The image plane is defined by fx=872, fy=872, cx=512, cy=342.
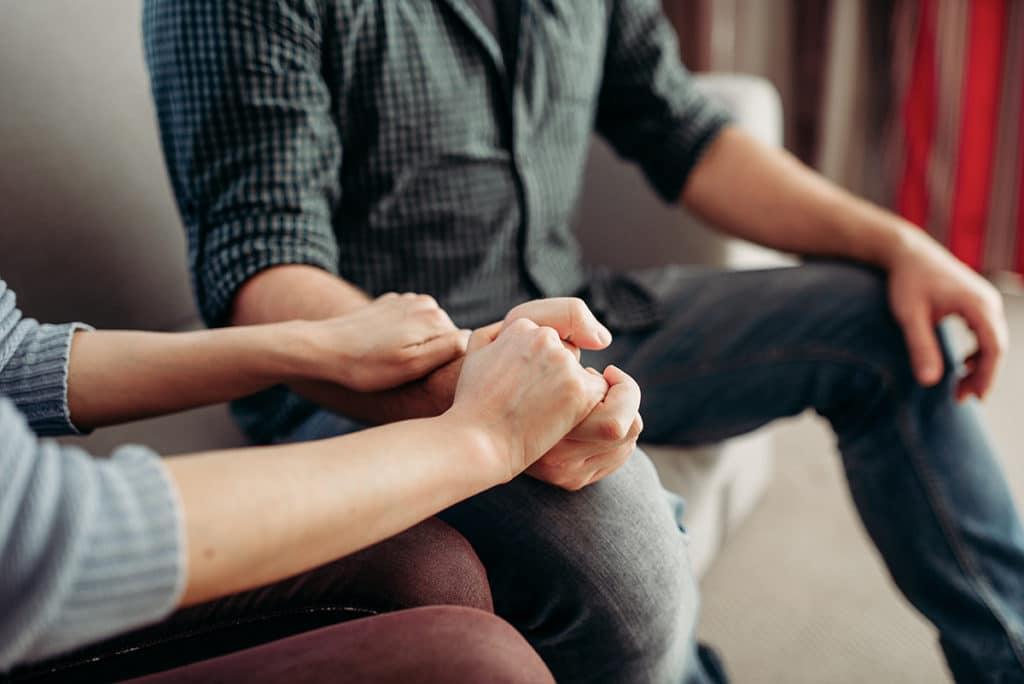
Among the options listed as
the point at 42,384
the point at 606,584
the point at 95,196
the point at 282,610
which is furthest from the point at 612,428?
the point at 95,196

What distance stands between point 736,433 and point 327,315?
1.62 ft

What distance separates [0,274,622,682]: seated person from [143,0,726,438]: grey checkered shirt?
0.14m

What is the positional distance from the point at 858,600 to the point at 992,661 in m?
0.36

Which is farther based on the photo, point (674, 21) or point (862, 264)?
point (674, 21)

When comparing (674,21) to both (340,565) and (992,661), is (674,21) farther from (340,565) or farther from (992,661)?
(340,565)

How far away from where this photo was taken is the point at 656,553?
656mm

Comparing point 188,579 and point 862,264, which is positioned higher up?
point 188,579

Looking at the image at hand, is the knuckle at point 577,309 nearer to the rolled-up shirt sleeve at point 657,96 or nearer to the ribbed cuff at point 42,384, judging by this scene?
the ribbed cuff at point 42,384

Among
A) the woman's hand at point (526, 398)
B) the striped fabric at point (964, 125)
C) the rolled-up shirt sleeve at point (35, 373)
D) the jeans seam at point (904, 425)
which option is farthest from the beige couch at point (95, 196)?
the striped fabric at point (964, 125)

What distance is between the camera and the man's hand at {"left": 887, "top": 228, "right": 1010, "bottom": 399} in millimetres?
858

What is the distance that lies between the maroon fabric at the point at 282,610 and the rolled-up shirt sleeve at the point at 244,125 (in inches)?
11.7

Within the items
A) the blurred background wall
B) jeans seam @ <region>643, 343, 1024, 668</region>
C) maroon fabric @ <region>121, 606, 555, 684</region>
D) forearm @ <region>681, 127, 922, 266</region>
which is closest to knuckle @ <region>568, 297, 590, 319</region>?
maroon fabric @ <region>121, 606, 555, 684</region>

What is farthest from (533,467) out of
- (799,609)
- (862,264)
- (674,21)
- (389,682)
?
(674,21)

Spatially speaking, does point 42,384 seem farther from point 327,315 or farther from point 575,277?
point 575,277
